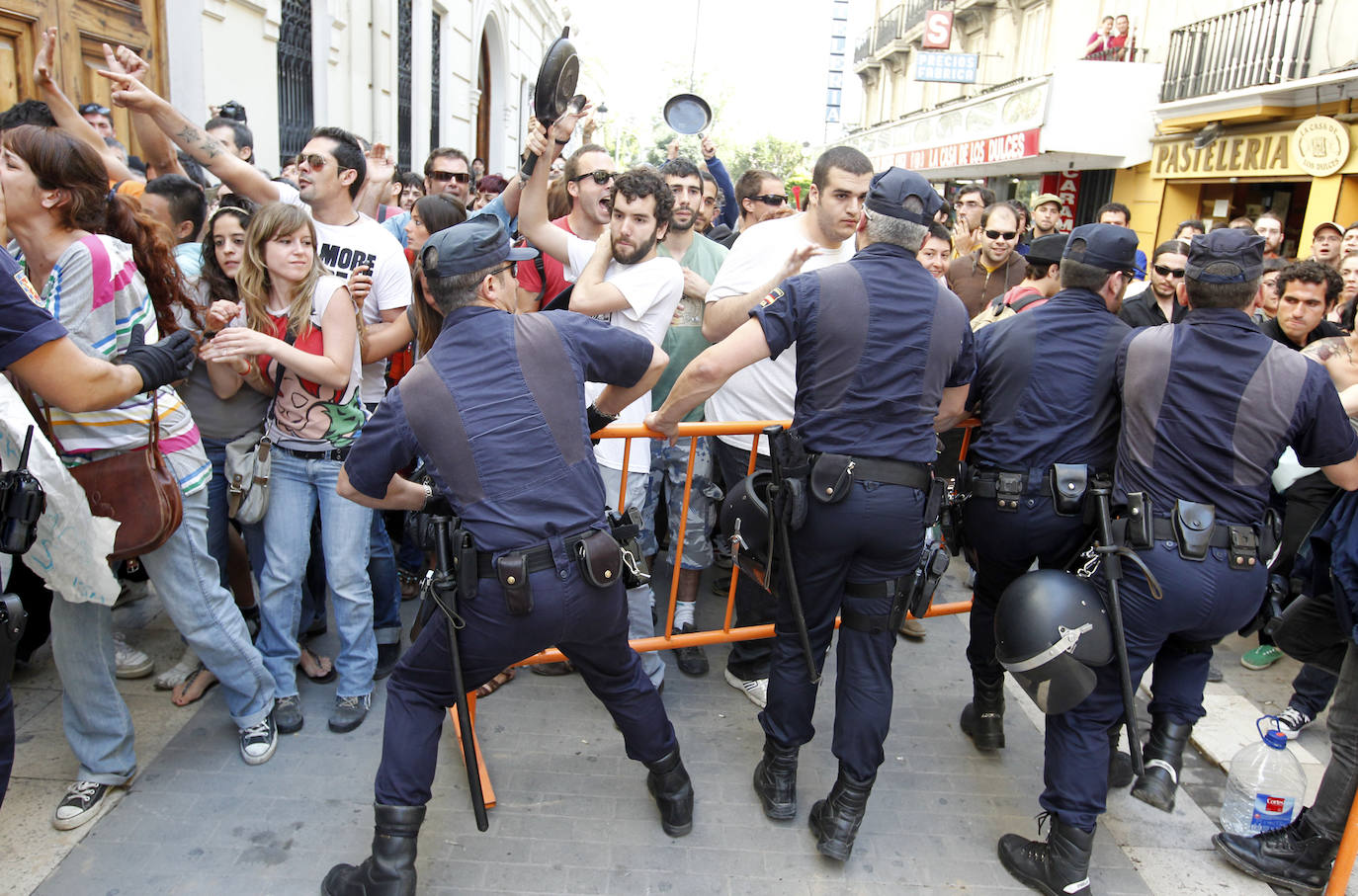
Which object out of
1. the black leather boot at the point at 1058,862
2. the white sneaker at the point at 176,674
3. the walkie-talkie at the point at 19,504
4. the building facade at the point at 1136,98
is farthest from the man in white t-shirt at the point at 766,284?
the building facade at the point at 1136,98

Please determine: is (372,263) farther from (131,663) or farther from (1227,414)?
(1227,414)

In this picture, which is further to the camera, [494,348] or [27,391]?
[27,391]

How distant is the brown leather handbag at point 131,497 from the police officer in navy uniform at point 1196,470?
3.02 meters

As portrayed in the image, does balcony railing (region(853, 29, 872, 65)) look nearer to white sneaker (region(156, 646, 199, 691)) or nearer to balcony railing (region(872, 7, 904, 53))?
balcony railing (region(872, 7, 904, 53))

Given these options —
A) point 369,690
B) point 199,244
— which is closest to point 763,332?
point 369,690

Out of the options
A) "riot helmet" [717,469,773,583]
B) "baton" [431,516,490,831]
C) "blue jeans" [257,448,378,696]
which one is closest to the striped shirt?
"blue jeans" [257,448,378,696]

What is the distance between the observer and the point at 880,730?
3.09 m

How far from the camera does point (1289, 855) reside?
3.14m

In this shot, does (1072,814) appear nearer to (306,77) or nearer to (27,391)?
(27,391)

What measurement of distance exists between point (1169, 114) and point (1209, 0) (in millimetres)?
1826

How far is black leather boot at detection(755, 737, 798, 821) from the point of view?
10.8 ft

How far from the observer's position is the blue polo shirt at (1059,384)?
10.5 feet

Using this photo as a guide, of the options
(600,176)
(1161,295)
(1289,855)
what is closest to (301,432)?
(600,176)

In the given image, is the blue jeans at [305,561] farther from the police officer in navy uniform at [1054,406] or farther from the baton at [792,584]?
the police officer in navy uniform at [1054,406]
